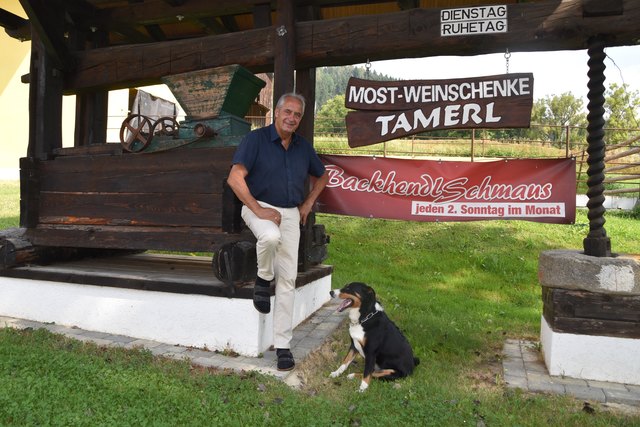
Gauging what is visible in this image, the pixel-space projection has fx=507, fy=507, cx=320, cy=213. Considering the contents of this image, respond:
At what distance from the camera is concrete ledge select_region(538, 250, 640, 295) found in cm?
428

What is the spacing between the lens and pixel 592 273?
4359mm

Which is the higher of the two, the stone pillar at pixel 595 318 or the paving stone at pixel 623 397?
the stone pillar at pixel 595 318

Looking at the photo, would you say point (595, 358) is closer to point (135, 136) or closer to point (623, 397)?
point (623, 397)

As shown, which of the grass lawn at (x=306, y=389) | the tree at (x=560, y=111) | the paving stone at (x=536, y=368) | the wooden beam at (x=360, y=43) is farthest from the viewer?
the tree at (x=560, y=111)

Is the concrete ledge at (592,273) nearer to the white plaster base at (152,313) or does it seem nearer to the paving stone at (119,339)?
the white plaster base at (152,313)

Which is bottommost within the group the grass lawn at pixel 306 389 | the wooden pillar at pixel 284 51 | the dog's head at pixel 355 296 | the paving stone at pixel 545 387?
the paving stone at pixel 545 387

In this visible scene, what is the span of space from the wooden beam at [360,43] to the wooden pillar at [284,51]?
89mm

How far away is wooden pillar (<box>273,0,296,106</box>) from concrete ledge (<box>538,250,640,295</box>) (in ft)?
9.93

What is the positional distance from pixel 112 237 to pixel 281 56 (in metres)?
2.65

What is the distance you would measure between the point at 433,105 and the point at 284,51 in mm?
1619

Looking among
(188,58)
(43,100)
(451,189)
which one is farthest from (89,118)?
(451,189)

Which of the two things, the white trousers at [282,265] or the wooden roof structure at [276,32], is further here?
the wooden roof structure at [276,32]

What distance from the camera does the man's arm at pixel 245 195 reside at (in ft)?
13.6

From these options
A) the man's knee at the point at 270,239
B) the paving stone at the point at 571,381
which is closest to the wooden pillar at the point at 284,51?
the man's knee at the point at 270,239
